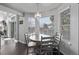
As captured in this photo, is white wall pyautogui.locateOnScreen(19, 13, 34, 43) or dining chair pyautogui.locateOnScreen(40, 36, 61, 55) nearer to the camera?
white wall pyautogui.locateOnScreen(19, 13, 34, 43)

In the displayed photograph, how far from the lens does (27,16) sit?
6.80 ft

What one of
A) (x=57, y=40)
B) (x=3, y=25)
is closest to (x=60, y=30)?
(x=57, y=40)

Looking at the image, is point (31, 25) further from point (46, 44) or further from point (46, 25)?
point (46, 44)

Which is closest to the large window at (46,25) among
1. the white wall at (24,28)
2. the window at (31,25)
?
the window at (31,25)

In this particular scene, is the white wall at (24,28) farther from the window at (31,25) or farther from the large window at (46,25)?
the large window at (46,25)

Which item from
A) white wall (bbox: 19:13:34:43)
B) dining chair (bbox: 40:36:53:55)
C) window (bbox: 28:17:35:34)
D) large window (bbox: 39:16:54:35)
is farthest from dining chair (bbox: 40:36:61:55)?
white wall (bbox: 19:13:34:43)

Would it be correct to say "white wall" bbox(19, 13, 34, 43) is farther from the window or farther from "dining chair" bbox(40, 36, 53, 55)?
"dining chair" bbox(40, 36, 53, 55)

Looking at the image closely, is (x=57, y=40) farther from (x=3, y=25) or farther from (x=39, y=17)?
(x=3, y=25)

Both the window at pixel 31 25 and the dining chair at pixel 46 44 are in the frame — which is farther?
the dining chair at pixel 46 44

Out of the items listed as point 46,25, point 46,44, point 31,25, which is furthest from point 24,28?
point 46,44

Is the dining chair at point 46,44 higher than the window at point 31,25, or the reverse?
the window at point 31,25

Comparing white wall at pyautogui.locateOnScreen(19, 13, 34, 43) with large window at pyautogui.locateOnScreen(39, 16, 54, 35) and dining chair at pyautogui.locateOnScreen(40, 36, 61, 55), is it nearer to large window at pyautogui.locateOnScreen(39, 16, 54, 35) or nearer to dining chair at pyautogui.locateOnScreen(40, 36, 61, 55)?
large window at pyautogui.locateOnScreen(39, 16, 54, 35)

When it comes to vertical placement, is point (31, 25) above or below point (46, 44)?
above

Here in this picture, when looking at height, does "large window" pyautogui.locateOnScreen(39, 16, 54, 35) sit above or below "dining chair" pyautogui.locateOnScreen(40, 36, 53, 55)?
above
